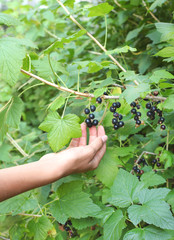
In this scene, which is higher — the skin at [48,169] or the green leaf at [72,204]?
the skin at [48,169]

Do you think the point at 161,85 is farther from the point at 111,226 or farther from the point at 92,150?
the point at 111,226

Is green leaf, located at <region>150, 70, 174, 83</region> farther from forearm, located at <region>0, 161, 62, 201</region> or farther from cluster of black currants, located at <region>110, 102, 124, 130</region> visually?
forearm, located at <region>0, 161, 62, 201</region>

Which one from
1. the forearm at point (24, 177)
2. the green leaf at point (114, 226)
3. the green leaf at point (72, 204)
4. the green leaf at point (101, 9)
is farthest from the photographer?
the green leaf at point (101, 9)

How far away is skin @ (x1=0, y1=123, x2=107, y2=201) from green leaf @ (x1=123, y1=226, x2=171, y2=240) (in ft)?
0.98

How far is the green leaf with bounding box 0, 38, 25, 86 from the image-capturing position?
0.80 meters

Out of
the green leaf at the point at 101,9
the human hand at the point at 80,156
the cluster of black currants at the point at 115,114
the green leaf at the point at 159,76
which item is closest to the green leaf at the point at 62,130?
the human hand at the point at 80,156

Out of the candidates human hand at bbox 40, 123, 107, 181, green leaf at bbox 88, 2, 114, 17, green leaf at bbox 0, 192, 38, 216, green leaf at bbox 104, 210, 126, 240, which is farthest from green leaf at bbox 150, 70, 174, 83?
green leaf at bbox 0, 192, 38, 216

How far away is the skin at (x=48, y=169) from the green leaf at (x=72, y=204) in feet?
0.49

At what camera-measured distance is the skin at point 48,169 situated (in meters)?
0.72

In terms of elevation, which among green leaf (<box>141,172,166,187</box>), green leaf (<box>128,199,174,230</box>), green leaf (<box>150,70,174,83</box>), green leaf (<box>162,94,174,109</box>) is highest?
green leaf (<box>150,70,174,83</box>)

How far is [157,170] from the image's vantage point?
48.2 inches

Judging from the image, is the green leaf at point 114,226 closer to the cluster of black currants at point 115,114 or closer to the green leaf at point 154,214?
the green leaf at point 154,214

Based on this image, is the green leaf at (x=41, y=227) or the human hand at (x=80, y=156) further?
the green leaf at (x=41, y=227)

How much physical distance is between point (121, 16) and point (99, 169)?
1.27 metres
